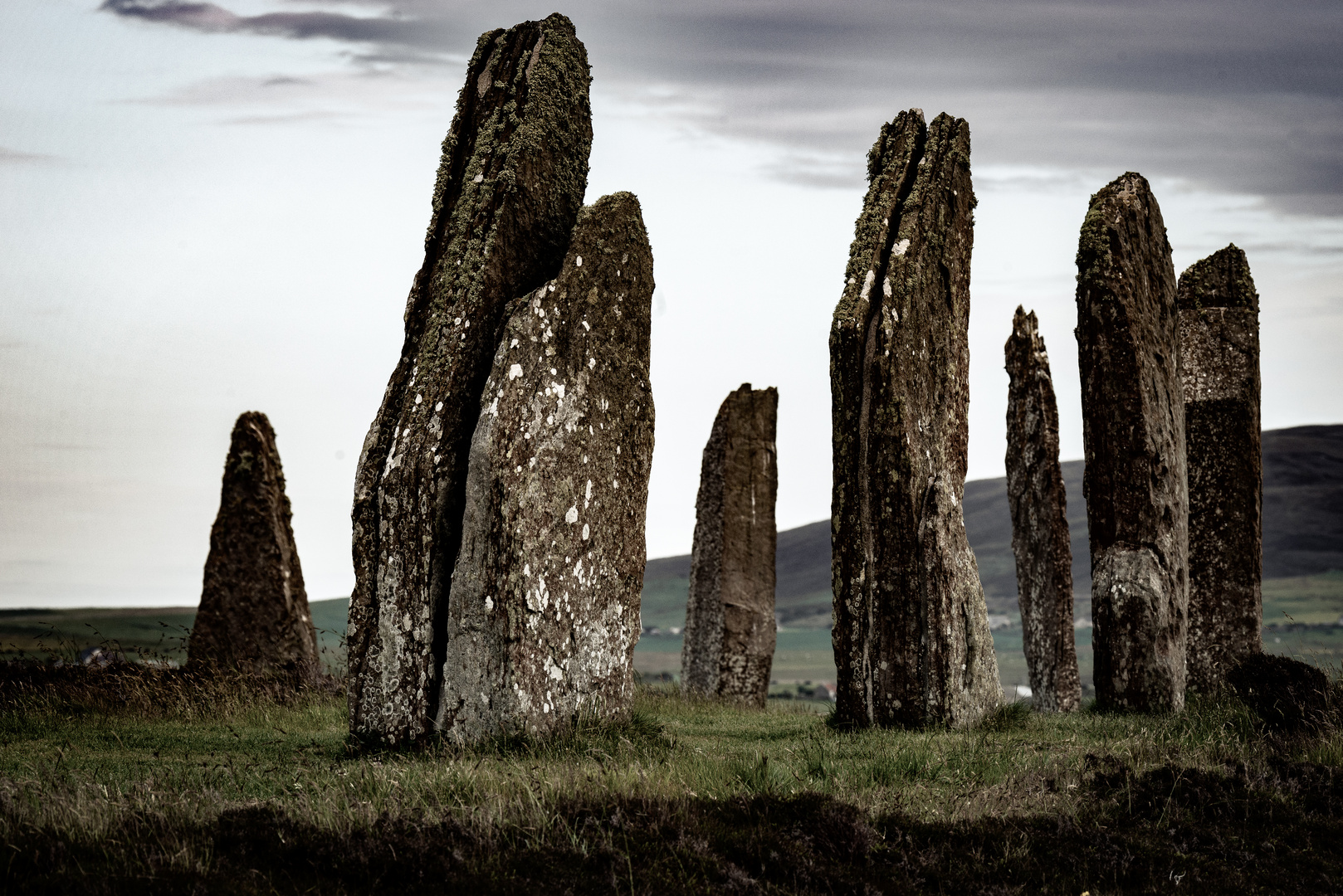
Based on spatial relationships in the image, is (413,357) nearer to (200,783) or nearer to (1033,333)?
(200,783)

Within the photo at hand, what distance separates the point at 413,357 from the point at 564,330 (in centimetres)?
138

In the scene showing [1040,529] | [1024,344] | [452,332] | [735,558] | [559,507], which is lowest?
[735,558]

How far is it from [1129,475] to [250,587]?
32.7 ft

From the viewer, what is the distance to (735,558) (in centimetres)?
1748

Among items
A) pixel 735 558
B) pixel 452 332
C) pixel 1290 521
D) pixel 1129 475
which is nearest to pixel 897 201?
pixel 1129 475

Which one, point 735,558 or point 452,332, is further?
point 735,558

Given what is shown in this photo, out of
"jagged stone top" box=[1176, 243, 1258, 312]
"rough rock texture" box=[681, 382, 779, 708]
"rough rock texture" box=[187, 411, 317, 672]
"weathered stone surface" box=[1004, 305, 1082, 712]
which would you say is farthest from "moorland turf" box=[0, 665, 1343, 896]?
"jagged stone top" box=[1176, 243, 1258, 312]

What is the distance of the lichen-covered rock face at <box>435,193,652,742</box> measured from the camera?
866 centimetres

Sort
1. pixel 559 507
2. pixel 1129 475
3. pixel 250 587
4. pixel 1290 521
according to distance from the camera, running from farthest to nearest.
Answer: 1. pixel 1290 521
2. pixel 250 587
3. pixel 1129 475
4. pixel 559 507

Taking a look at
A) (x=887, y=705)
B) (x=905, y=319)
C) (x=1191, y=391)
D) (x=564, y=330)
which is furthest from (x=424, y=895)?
(x=1191, y=391)

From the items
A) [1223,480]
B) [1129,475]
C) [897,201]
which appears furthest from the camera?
[1223,480]

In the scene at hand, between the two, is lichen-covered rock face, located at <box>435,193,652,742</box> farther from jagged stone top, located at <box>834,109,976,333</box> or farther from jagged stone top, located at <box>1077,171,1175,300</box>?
jagged stone top, located at <box>1077,171,1175,300</box>

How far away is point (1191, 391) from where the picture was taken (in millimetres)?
15297

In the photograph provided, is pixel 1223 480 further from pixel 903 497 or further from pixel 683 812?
pixel 683 812
